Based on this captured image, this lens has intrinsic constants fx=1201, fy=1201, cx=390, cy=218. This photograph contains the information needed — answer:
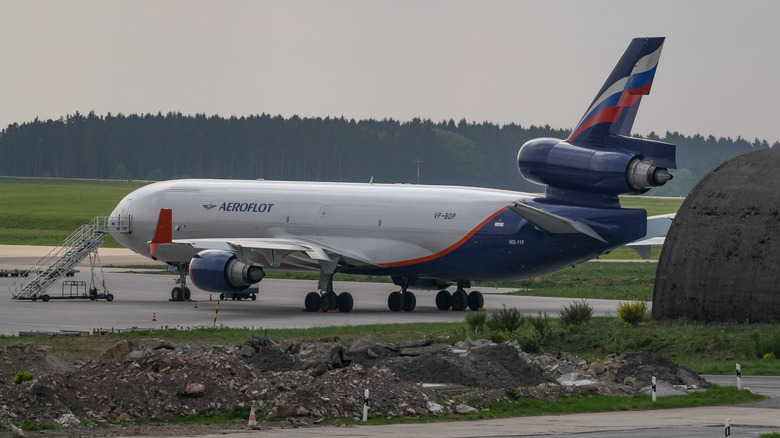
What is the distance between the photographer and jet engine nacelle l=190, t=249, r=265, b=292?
157 ft

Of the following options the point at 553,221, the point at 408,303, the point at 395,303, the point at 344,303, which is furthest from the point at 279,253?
the point at 553,221

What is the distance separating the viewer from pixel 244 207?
5412 cm

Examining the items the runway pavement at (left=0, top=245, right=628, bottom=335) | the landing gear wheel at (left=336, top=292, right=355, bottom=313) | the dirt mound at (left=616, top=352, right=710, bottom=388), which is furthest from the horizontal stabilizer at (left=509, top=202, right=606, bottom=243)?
the dirt mound at (left=616, top=352, right=710, bottom=388)

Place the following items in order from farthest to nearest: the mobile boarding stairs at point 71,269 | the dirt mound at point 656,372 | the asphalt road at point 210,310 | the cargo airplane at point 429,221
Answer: the mobile boarding stairs at point 71,269
the asphalt road at point 210,310
the cargo airplane at point 429,221
the dirt mound at point 656,372

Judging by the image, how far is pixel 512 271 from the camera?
4834cm

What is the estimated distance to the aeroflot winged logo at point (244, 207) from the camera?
53.6 meters

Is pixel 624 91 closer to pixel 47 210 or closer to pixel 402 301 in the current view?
pixel 402 301

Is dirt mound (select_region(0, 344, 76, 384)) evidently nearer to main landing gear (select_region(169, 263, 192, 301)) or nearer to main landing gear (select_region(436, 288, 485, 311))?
main landing gear (select_region(436, 288, 485, 311))

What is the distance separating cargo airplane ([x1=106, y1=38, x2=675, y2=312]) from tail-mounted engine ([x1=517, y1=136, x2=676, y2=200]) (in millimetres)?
46

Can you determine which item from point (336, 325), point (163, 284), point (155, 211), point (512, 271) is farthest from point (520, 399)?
point (163, 284)

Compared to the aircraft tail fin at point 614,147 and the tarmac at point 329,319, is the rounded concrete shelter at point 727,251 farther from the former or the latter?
the tarmac at point 329,319

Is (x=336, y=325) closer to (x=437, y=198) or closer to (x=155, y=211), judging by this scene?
(x=437, y=198)

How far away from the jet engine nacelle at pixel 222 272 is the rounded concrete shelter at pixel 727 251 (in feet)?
53.4

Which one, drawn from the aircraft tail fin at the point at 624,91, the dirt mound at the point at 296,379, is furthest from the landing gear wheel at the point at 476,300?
the dirt mound at the point at 296,379
